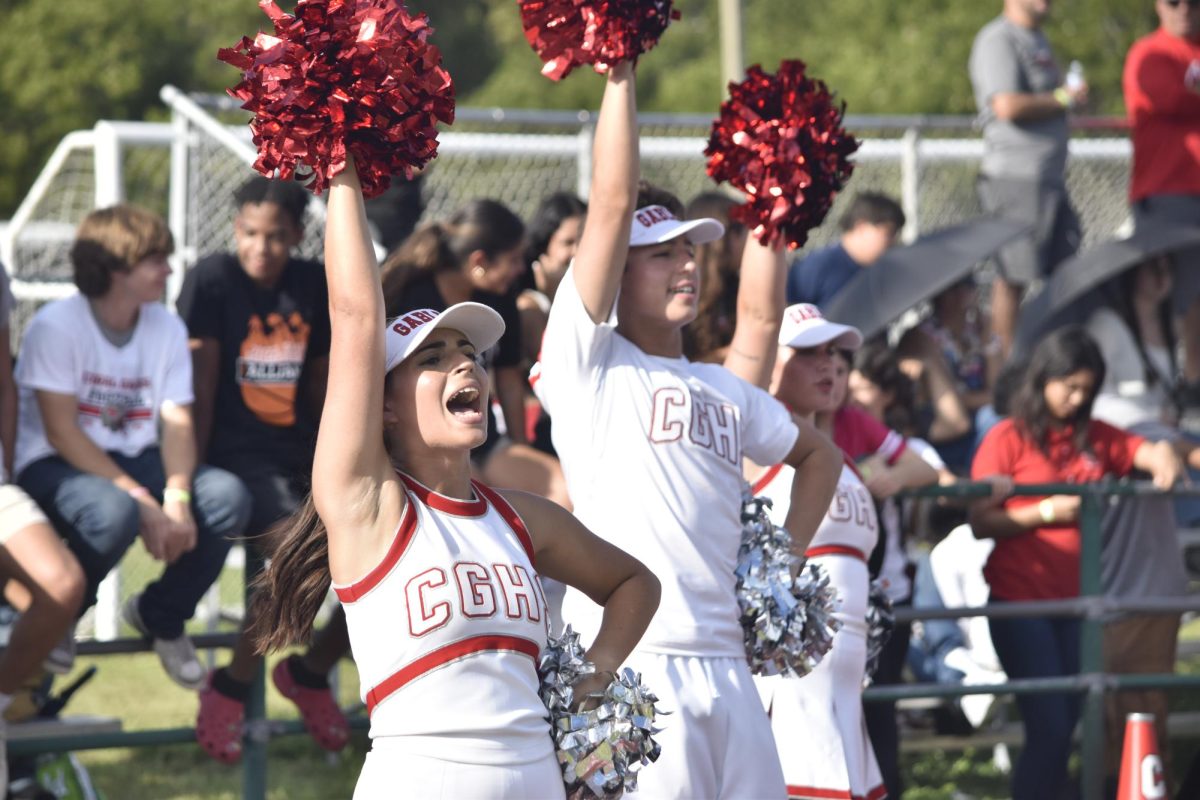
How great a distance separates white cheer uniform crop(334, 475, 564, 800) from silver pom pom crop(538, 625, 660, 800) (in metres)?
0.08

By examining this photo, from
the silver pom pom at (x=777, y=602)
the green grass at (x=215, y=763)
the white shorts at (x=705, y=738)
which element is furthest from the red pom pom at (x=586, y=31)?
the green grass at (x=215, y=763)

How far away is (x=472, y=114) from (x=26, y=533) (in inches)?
162

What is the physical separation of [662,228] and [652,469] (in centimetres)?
61

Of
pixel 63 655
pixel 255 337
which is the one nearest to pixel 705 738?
pixel 63 655

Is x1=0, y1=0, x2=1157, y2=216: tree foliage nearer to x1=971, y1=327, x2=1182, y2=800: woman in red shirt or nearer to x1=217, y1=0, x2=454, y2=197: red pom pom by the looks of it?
x1=971, y1=327, x2=1182, y2=800: woman in red shirt

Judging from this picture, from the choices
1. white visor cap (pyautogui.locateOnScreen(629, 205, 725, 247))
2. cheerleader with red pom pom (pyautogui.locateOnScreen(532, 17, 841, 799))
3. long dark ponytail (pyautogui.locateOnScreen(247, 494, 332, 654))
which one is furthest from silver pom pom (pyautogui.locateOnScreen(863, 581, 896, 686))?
long dark ponytail (pyautogui.locateOnScreen(247, 494, 332, 654))

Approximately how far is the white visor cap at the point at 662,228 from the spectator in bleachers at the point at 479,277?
3.94ft

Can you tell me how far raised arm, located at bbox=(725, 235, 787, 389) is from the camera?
15.3ft

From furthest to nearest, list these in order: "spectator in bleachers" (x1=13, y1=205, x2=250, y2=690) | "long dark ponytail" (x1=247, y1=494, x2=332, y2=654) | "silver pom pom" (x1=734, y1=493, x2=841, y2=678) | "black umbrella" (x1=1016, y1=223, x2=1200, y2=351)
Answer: "black umbrella" (x1=1016, y1=223, x2=1200, y2=351) → "spectator in bleachers" (x1=13, y1=205, x2=250, y2=690) → "silver pom pom" (x1=734, y1=493, x2=841, y2=678) → "long dark ponytail" (x1=247, y1=494, x2=332, y2=654)

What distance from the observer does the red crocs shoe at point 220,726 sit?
540cm

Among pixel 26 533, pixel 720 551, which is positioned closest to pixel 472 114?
pixel 26 533

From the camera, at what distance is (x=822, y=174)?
15.5ft

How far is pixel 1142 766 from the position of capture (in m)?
5.72

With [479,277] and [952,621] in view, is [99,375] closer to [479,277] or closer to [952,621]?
[479,277]
